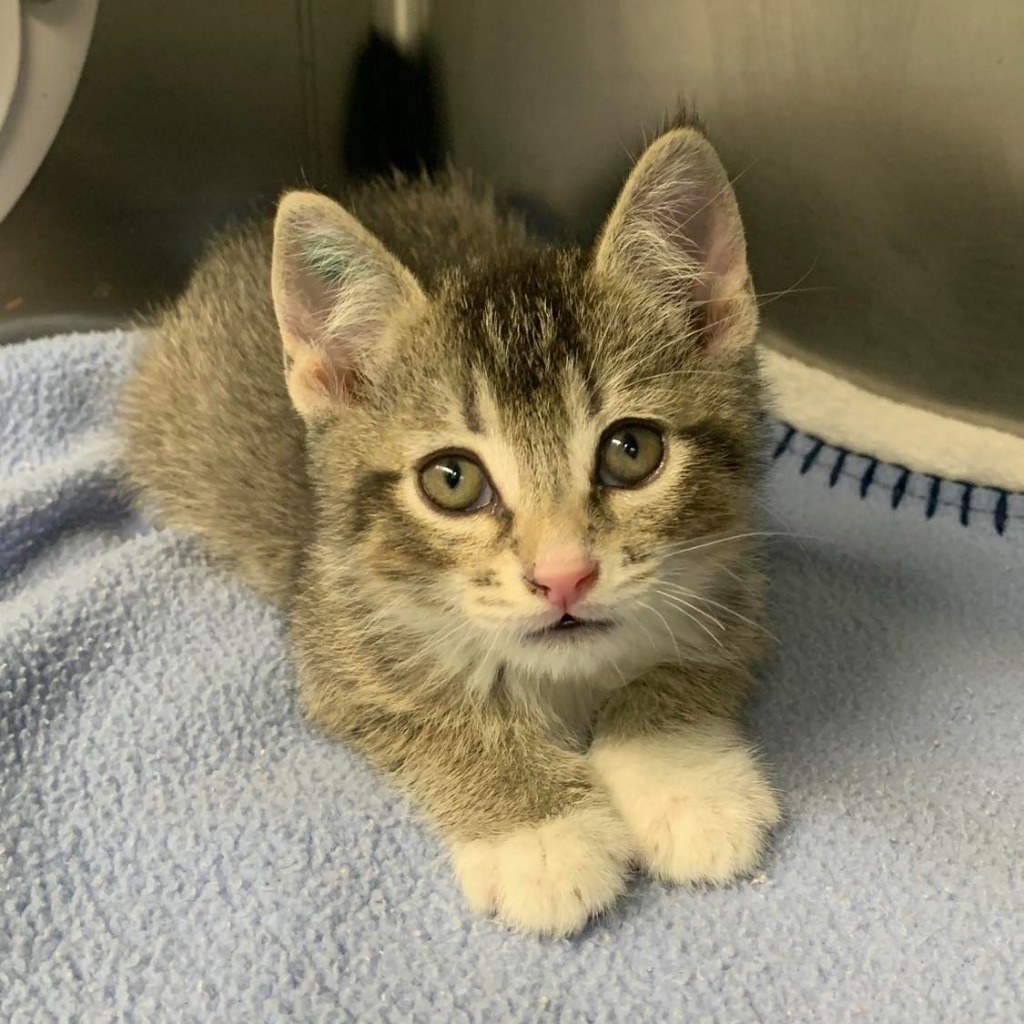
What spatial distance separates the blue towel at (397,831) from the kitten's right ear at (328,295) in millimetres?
377

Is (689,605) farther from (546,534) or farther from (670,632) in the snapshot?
(546,534)

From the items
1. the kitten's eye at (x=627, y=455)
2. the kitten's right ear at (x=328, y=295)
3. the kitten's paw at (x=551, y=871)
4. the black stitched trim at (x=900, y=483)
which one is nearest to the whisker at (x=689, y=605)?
the kitten's eye at (x=627, y=455)

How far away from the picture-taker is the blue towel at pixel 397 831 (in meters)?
0.98

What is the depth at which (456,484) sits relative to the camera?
3.39ft

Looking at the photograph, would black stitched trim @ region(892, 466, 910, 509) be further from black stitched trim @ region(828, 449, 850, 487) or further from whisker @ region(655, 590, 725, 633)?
whisker @ region(655, 590, 725, 633)

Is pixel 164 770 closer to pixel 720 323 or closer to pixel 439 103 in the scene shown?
pixel 720 323

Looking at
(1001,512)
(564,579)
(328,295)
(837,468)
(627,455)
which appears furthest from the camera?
(837,468)

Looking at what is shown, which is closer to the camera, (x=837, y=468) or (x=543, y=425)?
(x=543, y=425)

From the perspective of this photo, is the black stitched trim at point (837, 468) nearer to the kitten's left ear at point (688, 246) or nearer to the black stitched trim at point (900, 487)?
the black stitched trim at point (900, 487)

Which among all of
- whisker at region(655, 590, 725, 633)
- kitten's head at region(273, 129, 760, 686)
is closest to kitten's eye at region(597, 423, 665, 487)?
kitten's head at region(273, 129, 760, 686)

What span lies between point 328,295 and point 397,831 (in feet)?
1.76

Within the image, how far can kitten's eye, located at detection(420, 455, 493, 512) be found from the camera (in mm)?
1021

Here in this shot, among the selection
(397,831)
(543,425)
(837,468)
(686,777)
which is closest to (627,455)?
(543,425)

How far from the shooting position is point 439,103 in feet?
6.88
